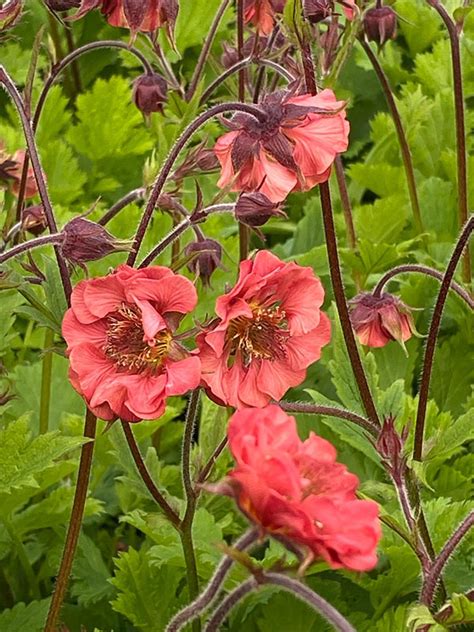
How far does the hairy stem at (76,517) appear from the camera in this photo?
1411 mm

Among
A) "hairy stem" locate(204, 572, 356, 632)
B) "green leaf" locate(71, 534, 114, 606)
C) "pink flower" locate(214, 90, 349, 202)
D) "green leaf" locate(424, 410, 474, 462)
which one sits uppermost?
"pink flower" locate(214, 90, 349, 202)

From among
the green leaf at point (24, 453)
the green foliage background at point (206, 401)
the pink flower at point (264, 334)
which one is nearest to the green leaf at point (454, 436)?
the green foliage background at point (206, 401)

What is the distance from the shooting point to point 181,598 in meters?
1.61

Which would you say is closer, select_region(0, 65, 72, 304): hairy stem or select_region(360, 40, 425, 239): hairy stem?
select_region(0, 65, 72, 304): hairy stem

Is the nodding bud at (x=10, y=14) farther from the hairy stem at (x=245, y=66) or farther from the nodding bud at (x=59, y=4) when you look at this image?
the hairy stem at (x=245, y=66)

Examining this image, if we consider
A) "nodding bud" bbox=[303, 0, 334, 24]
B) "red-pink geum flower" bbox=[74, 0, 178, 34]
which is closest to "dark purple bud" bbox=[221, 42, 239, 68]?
"red-pink geum flower" bbox=[74, 0, 178, 34]

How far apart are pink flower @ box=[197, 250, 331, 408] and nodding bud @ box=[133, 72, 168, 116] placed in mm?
684

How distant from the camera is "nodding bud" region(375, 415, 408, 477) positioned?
1.35 meters

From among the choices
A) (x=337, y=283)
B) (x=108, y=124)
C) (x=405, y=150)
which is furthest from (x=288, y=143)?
(x=108, y=124)

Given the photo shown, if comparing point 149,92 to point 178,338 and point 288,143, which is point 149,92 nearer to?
point 288,143

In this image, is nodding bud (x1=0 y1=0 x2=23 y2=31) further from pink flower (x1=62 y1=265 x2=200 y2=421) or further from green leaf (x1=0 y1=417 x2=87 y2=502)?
green leaf (x1=0 y1=417 x2=87 y2=502)

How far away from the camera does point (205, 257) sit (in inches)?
67.3

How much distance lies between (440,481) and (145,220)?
0.70 m

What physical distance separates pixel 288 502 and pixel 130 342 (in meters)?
0.55
